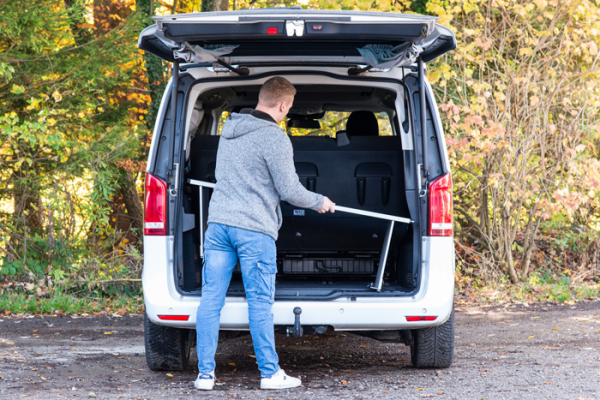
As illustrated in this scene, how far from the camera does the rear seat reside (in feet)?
16.8

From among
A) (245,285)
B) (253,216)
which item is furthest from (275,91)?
(245,285)

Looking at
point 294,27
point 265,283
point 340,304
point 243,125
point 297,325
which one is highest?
point 294,27

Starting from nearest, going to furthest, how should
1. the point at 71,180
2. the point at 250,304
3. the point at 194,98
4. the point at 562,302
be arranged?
1. the point at 250,304
2. the point at 194,98
3. the point at 562,302
4. the point at 71,180

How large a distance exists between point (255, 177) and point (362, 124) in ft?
5.92

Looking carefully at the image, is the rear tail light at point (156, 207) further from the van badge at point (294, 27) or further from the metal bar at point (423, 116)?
the metal bar at point (423, 116)

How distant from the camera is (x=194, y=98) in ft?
14.9

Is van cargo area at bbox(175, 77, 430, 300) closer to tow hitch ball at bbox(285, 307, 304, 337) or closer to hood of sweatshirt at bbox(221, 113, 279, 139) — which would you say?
tow hitch ball at bbox(285, 307, 304, 337)

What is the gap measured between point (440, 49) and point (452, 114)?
14.6 feet

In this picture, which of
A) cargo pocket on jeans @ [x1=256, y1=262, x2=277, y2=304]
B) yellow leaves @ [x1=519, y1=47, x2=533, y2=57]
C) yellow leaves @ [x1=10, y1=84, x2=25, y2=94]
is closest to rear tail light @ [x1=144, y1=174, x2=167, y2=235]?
cargo pocket on jeans @ [x1=256, y1=262, x2=277, y2=304]

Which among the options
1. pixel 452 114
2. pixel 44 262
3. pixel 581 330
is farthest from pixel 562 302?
pixel 44 262

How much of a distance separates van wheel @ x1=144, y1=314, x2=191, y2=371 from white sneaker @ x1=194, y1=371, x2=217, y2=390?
1.50 ft

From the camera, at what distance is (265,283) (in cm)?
419

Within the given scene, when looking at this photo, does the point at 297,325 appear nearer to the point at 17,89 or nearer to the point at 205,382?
the point at 205,382

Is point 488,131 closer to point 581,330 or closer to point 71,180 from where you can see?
point 581,330
